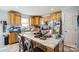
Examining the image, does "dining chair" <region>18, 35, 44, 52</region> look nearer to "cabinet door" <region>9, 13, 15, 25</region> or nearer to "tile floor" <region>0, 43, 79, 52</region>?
"tile floor" <region>0, 43, 79, 52</region>

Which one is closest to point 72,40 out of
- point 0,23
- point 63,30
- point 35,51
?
point 63,30

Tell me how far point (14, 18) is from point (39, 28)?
1.46 ft

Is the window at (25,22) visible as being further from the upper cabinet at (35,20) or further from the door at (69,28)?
the door at (69,28)

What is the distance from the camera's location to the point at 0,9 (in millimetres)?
2074

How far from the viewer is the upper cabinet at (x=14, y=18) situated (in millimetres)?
2091

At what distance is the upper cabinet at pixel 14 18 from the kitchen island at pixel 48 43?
0.21 meters

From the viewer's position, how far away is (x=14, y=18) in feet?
6.92

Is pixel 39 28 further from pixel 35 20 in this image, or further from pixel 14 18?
pixel 14 18

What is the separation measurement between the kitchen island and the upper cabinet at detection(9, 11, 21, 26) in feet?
0.69

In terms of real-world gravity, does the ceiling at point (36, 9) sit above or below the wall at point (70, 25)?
above

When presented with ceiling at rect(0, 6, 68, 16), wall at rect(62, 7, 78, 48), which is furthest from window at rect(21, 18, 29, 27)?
wall at rect(62, 7, 78, 48)

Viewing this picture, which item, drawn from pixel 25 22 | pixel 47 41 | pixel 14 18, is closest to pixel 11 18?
pixel 14 18

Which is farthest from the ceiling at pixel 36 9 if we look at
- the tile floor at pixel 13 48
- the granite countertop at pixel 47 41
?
the tile floor at pixel 13 48

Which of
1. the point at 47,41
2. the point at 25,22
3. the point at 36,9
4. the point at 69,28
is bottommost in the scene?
the point at 47,41
